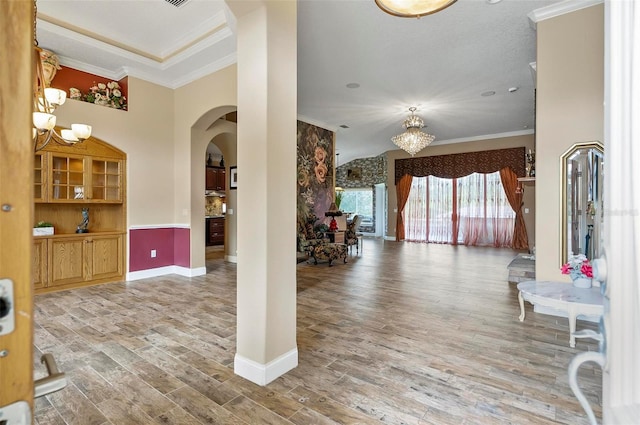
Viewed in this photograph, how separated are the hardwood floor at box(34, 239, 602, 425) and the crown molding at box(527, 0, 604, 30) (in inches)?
135

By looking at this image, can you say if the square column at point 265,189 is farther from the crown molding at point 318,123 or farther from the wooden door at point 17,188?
the crown molding at point 318,123

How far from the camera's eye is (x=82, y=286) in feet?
15.4

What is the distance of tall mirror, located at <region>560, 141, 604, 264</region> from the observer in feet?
11.4

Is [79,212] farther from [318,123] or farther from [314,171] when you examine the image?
[318,123]

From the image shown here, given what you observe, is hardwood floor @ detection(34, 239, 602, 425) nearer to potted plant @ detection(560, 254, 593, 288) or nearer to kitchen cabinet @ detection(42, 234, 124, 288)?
kitchen cabinet @ detection(42, 234, 124, 288)

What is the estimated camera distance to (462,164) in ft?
32.1

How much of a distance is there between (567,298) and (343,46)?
383 cm

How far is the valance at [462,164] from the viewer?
8953mm

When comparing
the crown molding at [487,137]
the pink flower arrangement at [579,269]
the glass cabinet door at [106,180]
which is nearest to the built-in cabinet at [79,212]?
the glass cabinet door at [106,180]

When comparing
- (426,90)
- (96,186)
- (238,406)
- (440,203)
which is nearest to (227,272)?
(96,186)

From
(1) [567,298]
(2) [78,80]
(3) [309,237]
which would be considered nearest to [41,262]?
(2) [78,80]

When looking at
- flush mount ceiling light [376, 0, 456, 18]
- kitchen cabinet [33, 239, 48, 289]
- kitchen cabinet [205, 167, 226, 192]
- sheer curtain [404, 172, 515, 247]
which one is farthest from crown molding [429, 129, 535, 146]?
kitchen cabinet [33, 239, 48, 289]

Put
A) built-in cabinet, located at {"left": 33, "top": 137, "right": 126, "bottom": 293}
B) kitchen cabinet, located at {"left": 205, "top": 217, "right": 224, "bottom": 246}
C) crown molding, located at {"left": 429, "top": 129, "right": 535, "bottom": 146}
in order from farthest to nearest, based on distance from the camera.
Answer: kitchen cabinet, located at {"left": 205, "top": 217, "right": 224, "bottom": 246} < crown molding, located at {"left": 429, "top": 129, "right": 535, "bottom": 146} < built-in cabinet, located at {"left": 33, "top": 137, "right": 126, "bottom": 293}

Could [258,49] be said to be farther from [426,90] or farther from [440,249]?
[440,249]
